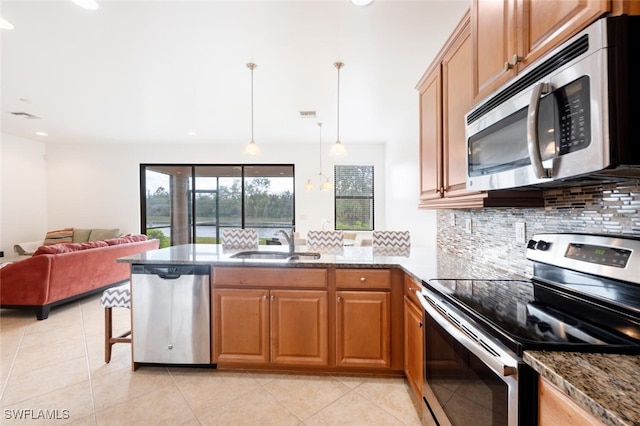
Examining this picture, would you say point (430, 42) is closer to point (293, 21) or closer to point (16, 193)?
point (293, 21)

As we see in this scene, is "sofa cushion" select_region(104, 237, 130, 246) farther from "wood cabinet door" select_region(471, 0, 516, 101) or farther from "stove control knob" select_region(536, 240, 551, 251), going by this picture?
"stove control knob" select_region(536, 240, 551, 251)

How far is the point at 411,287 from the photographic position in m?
1.80

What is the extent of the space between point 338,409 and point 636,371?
158 cm

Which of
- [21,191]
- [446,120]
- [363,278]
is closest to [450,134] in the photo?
[446,120]

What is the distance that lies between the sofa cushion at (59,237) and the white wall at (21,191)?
45 cm

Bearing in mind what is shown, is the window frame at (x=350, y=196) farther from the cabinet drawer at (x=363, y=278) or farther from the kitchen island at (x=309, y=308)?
the cabinet drawer at (x=363, y=278)

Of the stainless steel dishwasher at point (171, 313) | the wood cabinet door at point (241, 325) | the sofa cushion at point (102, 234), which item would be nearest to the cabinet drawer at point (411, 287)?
the wood cabinet door at point (241, 325)

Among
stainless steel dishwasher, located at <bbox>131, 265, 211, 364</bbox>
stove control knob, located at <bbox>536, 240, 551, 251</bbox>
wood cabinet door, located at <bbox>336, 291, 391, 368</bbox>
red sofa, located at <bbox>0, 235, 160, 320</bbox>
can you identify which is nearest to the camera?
stove control knob, located at <bbox>536, 240, 551, 251</bbox>

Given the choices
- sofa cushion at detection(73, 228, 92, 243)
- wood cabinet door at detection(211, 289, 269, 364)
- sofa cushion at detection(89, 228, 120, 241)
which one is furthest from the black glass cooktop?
sofa cushion at detection(73, 228, 92, 243)

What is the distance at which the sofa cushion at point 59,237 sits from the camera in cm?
572

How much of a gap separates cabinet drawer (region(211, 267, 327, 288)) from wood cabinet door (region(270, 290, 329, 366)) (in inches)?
2.6

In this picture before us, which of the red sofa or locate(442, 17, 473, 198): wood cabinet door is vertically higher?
locate(442, 17, 473, 198): wood cabinet door

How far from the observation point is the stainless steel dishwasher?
2105 mm

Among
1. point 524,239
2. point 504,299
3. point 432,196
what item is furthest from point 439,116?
point 504,299
